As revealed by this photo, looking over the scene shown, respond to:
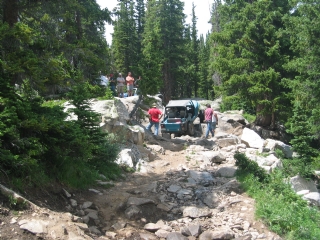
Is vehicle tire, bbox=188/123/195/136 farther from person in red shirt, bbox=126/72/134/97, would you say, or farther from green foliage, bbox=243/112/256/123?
green foliage, bbox=243/112/256/123

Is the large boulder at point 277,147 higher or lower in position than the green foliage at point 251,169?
lower

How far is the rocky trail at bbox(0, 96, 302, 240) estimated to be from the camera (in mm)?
5562

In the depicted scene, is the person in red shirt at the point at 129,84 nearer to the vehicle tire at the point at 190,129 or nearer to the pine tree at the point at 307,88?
the vehicle tire at the point at 190,129

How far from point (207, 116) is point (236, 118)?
21.7ft

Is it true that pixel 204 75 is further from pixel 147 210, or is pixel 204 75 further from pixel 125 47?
pixel 147 210

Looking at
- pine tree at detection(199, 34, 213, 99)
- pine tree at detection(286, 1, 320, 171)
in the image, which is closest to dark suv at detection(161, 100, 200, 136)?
pine tree at detection(286, 1, 320, 171)

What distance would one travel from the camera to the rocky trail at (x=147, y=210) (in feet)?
18.2

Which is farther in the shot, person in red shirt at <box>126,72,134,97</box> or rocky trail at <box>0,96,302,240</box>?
person in red shirt at <box>126,72,134,97</box>

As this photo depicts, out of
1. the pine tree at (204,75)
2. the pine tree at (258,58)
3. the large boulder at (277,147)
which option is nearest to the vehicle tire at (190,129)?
the pine tree at (258,58)

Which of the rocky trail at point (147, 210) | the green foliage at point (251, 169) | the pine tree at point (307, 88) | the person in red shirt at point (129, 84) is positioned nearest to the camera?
the rocky trail at point (147, 210)

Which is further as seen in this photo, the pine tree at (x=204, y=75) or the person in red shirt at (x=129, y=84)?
the pine tree at (x=204, y=75)

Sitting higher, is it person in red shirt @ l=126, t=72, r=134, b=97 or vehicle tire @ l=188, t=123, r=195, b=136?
person in red shirt @ l=126, t=72, r=134, b=97

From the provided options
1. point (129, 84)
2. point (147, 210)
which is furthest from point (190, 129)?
point (147, 210)

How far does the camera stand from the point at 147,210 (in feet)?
25.6
